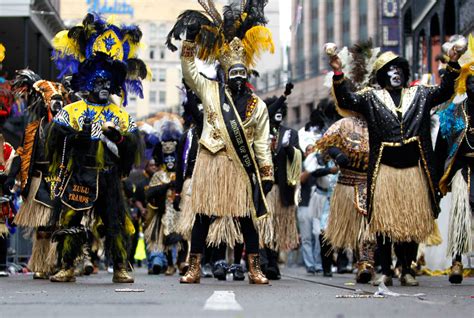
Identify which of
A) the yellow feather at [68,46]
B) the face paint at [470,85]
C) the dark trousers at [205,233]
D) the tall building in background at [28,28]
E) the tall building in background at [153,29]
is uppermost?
the tall building in background at [153,29]

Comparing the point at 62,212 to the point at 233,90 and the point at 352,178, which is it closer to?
the point at 233,90

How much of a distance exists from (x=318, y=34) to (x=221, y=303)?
94538 mm

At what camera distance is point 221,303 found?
792 centimetres

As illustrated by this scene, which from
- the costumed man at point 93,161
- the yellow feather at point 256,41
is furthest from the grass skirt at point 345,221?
the costumed man at point 93,161

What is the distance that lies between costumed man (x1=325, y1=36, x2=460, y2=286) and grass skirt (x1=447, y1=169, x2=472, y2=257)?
0.61 metres

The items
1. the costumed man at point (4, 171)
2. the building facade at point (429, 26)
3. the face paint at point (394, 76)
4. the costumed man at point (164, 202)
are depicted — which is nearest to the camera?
the face paint at point (394, 76)

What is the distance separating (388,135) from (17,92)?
490cm

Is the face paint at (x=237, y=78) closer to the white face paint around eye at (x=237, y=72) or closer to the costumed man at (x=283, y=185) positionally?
the white face paint around eye at (x=237, y=72)

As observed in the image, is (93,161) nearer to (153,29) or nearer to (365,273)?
(365,273)

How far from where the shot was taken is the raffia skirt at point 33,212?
527 inches

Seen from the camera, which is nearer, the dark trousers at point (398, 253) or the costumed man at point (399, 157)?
the costumed man at point (399, 157)

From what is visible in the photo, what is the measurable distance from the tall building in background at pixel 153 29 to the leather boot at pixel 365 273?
140 metres

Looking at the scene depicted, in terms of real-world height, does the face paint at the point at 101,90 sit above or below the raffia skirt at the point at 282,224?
above

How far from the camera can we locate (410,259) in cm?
1194
